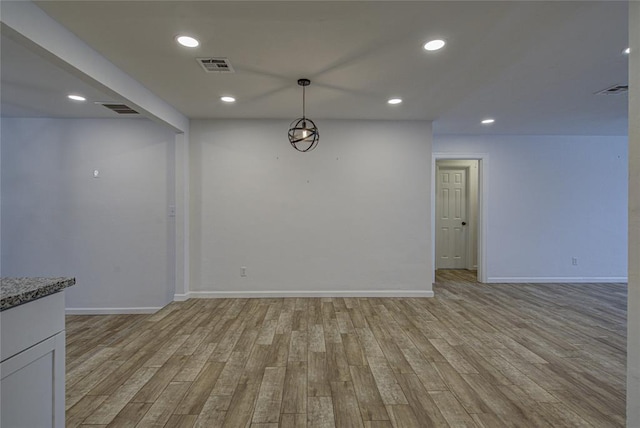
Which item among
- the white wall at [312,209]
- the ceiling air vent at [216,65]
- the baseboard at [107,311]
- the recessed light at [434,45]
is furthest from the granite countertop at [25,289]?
the baseboard at [107,311]

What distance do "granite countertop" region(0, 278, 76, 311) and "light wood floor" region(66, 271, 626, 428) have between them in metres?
1.11

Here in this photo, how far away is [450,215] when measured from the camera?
6488 millimetres

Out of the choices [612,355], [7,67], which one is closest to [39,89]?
[7,67]

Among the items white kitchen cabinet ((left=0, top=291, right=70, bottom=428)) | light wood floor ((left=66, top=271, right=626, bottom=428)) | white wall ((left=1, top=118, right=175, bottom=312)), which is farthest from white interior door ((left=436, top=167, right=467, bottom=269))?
white kitchen cabinet ((left=0, top=291, right=70, bottom=428))

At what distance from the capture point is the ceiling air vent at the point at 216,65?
2.52 metres

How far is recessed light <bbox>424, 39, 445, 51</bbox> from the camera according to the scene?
2230 millimetres

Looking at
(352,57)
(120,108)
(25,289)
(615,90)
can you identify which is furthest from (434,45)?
(120,108)

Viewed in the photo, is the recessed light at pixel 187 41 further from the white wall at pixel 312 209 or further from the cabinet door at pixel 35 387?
the cabinet door at pixel 35 387

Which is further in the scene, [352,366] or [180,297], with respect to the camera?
[180,297]

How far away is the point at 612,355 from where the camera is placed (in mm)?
2574

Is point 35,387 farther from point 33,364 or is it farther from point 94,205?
point 94,205

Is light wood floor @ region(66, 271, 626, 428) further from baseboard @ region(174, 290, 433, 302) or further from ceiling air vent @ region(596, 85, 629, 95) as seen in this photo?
ceiling air vent @ region(596, 85, 629, 95)

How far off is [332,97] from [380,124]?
1175 millimetres

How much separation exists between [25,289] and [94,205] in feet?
13.2
